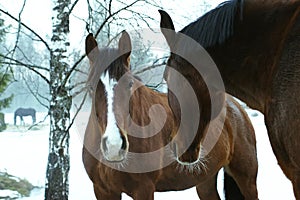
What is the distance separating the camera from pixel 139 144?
325 cm

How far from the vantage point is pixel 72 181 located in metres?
6.97

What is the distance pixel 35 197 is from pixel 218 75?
16.5 feet

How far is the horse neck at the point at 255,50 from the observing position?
187cm

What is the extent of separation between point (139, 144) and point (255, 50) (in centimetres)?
152

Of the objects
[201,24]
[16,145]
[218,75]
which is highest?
[201,24]

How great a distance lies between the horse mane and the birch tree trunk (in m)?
2.17

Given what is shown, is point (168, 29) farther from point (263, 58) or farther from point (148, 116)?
point (148, 116)

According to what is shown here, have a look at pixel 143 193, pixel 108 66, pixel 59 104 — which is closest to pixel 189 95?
pixel 108 66

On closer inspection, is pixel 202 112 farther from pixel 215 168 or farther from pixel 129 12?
pixel 129 12

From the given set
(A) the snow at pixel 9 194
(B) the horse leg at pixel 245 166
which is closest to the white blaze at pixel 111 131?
(B) the horse leg at pixel 245 166

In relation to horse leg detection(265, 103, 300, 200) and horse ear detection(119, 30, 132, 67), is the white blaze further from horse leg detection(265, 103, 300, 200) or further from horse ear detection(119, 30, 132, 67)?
horse leg detection(265, 103, 300, 200)

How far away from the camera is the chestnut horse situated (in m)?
2.72

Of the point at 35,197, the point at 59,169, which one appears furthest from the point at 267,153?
the point at 59,169

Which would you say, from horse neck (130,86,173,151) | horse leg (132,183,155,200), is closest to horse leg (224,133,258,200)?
horse neck (130,86,173,151)
